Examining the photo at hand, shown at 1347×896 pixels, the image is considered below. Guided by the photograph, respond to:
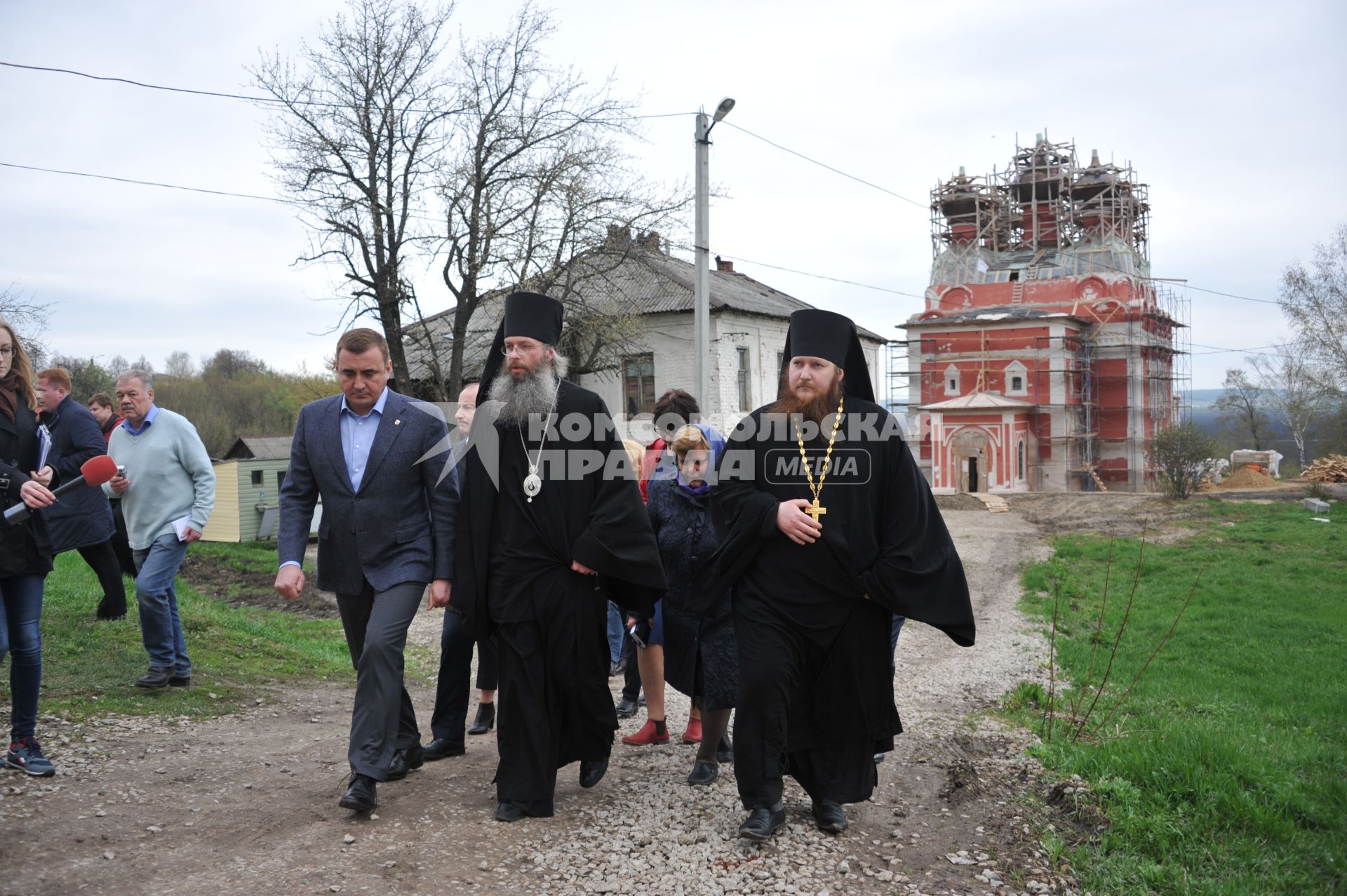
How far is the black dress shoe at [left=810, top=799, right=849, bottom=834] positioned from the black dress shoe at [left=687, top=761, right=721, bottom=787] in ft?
2.41

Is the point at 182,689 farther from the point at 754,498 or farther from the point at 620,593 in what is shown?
the point at 754,498

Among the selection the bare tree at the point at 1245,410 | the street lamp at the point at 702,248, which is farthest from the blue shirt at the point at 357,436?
the bare tree at the point at 1245,410

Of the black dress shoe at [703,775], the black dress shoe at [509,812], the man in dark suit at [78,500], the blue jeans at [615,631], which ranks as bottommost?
the black dress shoe at [703,775]

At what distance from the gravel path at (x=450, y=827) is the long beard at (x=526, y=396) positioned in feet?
5.67

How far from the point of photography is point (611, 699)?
15.9ft

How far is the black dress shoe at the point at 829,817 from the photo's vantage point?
453 cm

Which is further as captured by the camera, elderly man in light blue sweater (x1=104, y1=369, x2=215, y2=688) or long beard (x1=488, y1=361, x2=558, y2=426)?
elderly man in light blue sweater (x1=104, y1=369, x2=215, y2=688)

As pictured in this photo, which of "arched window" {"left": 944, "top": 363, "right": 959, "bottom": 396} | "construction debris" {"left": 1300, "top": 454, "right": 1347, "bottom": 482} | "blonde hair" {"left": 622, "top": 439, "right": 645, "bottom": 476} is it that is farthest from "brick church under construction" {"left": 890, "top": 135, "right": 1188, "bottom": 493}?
"blonde hair" {"left": 622, "top": 439, "right": 645, "bottom": 476}

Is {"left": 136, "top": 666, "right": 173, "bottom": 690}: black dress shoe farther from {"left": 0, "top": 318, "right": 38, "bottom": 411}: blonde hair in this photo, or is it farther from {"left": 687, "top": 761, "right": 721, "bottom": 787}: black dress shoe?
{"left": 687, "top": 761, "right": 721, "bottom": 787}: black dress shoe

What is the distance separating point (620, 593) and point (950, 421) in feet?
125

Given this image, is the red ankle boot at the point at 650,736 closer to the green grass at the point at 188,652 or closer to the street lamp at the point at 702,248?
the green grass at the point at 188,652

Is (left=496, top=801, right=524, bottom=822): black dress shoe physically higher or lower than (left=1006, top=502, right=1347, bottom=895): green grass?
higher

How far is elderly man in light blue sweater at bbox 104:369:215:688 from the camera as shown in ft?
21.9

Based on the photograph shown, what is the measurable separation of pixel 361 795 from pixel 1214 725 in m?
5.10
